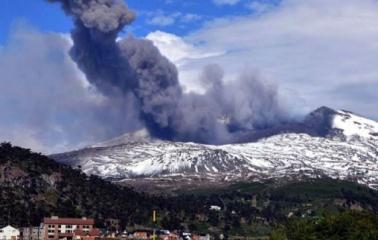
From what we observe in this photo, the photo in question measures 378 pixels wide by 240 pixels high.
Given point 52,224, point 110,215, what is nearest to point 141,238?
point 52,224

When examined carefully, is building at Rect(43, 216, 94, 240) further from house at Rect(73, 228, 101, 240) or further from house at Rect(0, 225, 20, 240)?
house at Rect(0, 225, 20, 240)

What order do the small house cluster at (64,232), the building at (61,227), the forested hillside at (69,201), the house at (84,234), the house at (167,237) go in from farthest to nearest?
the forested hillside at (69,201) < the building at (61,227) < the house at (167,237) < the small house cluster at (64,232) < the house at (84,234)

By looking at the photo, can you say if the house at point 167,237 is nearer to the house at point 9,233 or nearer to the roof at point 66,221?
the roof at point 66,221

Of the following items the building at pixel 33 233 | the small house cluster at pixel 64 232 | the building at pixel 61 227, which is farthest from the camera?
the building at pixel 61 227

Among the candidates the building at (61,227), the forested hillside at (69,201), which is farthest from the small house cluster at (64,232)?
the forested hillside at (69,201)

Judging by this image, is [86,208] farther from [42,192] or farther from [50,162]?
[50,162]

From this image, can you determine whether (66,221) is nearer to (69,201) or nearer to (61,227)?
(61,227)
